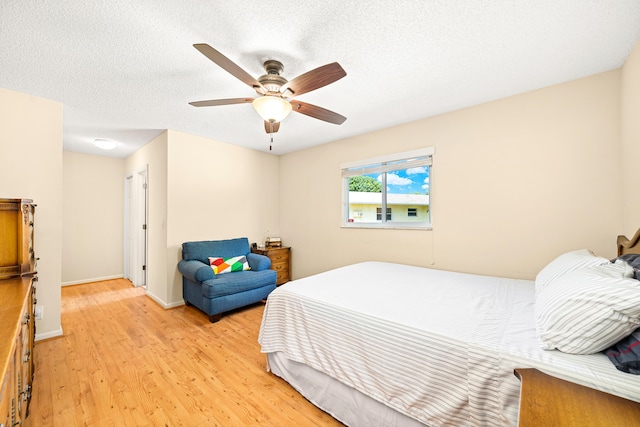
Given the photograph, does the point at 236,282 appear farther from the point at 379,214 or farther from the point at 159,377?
the point at 379,214

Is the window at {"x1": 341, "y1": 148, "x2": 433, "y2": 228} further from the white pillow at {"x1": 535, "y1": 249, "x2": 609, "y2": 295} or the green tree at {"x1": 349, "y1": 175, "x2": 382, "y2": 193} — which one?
the white pillow at {"x1": 535, "y1": 249, "x2": 609, "y2": 295}

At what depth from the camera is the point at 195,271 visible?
3162mm

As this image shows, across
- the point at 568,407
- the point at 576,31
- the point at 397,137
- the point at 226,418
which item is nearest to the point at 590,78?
the point at 576,31

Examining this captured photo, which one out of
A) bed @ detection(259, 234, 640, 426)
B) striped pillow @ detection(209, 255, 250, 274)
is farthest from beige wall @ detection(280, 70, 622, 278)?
striped pillow @ detection(209, 255, 250, 274)

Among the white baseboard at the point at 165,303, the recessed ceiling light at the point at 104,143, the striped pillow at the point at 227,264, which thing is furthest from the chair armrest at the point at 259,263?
the recessed ceiling light at the point at 104,143

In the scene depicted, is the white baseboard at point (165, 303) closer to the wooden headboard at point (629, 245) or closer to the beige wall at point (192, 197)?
the beige wall at point (192, 197)

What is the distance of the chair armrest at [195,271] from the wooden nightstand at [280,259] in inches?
44.3

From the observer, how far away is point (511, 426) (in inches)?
40.6

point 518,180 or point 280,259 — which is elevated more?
point 518,180

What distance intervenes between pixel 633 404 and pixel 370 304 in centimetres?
115

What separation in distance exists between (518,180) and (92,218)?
22.0ft

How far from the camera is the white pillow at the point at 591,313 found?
98 cm

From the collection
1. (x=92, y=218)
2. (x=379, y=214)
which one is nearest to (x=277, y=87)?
(x=379, y=214)

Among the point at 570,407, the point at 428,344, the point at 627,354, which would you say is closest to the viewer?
the point at 570,407
